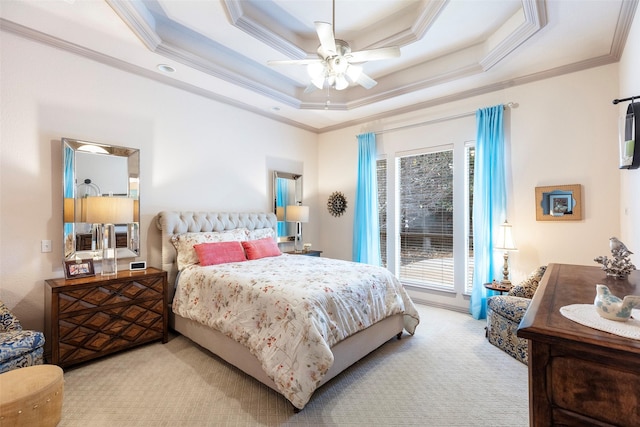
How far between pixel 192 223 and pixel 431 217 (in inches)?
143

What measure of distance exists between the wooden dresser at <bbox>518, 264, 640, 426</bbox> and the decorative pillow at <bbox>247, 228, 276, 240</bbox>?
3730 mm

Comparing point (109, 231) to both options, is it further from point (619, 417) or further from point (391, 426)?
point (619, 417)

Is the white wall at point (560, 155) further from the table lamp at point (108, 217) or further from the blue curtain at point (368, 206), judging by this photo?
the table lamp at point (108, 217)

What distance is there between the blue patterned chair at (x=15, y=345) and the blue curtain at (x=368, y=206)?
164 inches

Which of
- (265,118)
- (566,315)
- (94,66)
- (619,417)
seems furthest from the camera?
(265,118)

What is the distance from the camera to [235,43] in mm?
3457

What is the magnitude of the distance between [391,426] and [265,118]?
15.2 feet

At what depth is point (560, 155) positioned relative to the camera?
3.49 meters

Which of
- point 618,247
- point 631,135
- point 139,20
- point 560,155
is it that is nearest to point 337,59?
point 139,20

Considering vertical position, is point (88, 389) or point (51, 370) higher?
point (51, 370)

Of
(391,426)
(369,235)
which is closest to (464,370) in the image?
(391,426)

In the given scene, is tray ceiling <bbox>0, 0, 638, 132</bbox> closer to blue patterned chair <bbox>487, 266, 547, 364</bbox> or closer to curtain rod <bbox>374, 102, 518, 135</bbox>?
curtain rod <bbox>374, 102, 518, 135</bbox>

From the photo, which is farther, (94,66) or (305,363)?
(94,66)

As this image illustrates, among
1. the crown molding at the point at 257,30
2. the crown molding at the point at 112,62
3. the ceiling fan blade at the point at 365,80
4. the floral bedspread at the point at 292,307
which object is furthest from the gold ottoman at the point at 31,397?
the ceiling fan blade at the point at 365,80
